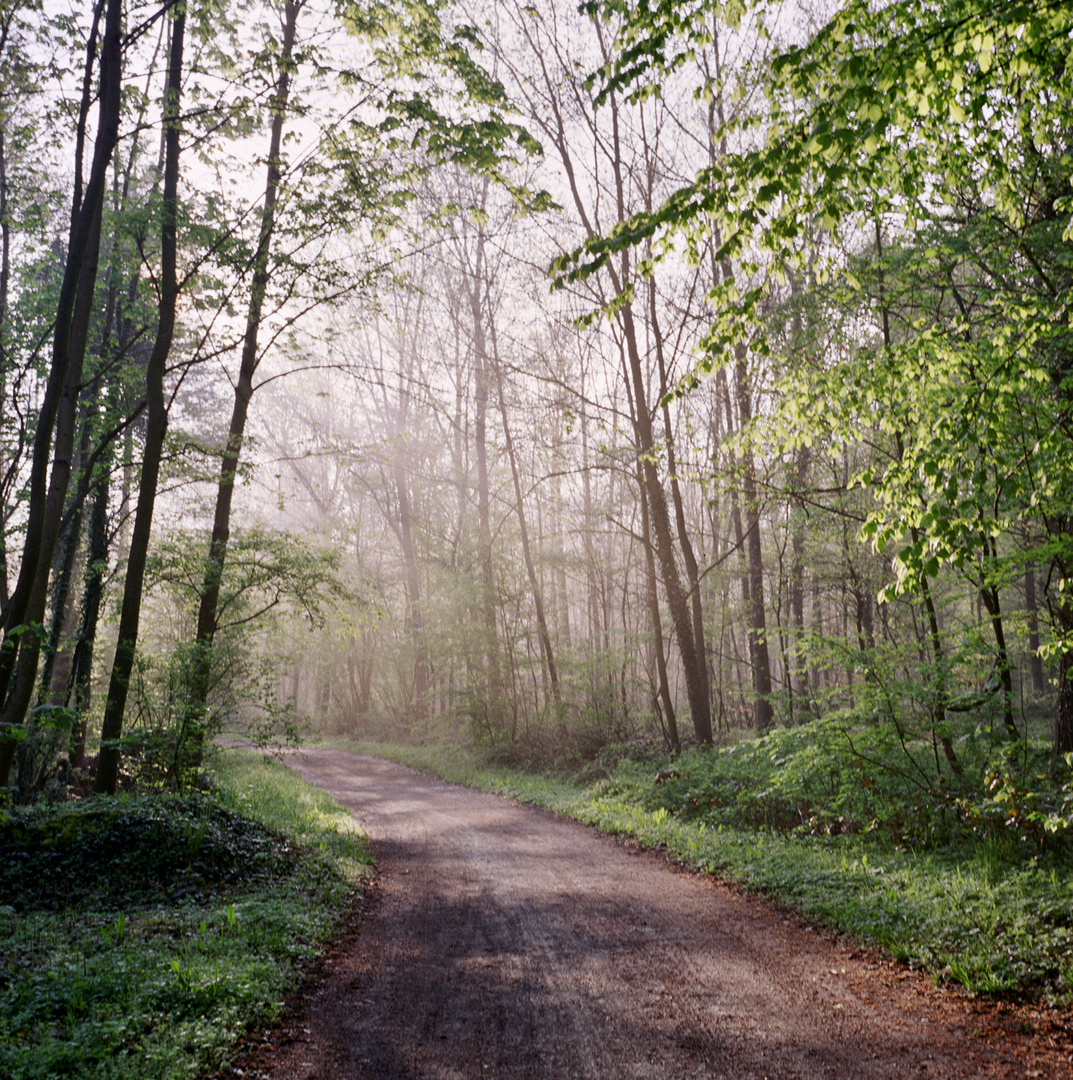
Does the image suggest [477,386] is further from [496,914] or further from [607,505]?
[496,914]

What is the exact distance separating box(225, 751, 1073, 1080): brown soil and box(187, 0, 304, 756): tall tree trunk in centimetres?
474

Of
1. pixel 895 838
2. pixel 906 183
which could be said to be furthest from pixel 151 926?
pixel 906 183

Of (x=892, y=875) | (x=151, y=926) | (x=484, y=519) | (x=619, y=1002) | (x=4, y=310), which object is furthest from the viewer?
(x=484, y=519)

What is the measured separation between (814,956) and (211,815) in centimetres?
667

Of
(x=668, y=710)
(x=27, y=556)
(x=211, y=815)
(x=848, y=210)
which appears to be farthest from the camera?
(x=668, y=710)

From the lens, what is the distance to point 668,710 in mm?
14289

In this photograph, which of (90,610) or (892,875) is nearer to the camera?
(892,875)

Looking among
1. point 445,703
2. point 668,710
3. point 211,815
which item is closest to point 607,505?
point 445,703

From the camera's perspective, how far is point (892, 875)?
6566 millimetres

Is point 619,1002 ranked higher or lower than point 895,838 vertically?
lower

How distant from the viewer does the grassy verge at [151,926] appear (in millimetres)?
3941

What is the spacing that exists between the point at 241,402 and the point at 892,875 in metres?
12.3

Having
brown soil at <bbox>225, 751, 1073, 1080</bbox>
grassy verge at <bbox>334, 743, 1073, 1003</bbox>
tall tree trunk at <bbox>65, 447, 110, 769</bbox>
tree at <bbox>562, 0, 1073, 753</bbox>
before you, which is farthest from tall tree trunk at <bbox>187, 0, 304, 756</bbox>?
tree at <bbox>562, 0, 1073, 753</bbox>

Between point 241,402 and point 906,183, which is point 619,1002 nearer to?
point 906,183
